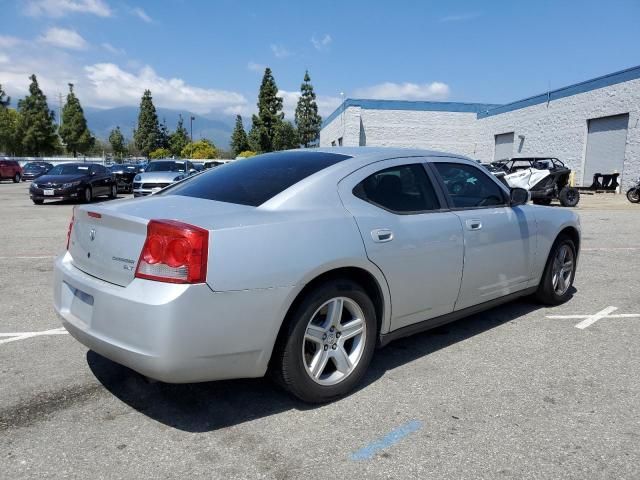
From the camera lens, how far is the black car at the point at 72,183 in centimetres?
1730

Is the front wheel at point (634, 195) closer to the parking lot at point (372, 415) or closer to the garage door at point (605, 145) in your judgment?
the garage door at point (605, 145)

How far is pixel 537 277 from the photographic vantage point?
497 centimetres

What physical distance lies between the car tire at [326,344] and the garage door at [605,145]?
25.0 m

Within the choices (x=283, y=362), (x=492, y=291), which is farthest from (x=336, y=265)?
(x=492, y=291)

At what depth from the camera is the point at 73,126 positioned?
2749 inches

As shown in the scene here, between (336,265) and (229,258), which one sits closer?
(229,258)

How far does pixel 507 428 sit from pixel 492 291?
1.57 m

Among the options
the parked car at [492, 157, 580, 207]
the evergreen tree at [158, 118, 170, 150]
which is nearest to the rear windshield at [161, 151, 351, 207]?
the parked car at [492, 157, 580, 207]

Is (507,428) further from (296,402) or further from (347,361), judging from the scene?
(296,402)

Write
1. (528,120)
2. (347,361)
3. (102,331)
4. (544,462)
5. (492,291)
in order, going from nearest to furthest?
1. (544,462)
2. (102,331)
3. (347,361)
4. (492,291)
5. (528,120)

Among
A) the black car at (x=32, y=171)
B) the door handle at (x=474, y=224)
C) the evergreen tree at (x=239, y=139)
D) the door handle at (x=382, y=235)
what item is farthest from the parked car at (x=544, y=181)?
the evergreen tree at (x=239, y=139)

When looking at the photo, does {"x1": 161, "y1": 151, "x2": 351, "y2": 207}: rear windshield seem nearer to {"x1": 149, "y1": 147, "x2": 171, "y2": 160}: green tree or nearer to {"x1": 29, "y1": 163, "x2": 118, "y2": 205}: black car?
{"x1": 29, "y1": 163, "x2": 118, "y2": 205}: black car

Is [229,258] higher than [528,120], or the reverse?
[528,120]

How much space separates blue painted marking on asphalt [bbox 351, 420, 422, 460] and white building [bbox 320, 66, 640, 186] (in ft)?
80.2
